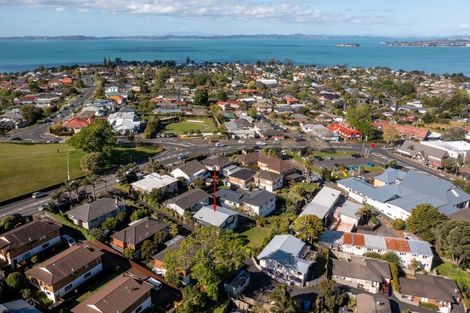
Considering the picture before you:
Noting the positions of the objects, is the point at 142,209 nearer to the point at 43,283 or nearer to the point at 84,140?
the point at 43,283

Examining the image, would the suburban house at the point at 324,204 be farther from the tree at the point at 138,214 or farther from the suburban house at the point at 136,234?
the tree at the point at 138,214

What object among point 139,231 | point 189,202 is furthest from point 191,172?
point 139,231

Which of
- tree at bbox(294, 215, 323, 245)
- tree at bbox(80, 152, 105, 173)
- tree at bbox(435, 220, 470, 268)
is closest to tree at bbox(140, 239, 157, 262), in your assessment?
tree at bbox(294, 215, 323, 245)

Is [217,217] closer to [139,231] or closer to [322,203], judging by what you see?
[139,231]

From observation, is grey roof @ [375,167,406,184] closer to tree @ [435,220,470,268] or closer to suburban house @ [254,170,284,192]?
suburban house @ [254,170,284,192]

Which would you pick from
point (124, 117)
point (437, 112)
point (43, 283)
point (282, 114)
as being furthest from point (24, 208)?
point (437, 112)
